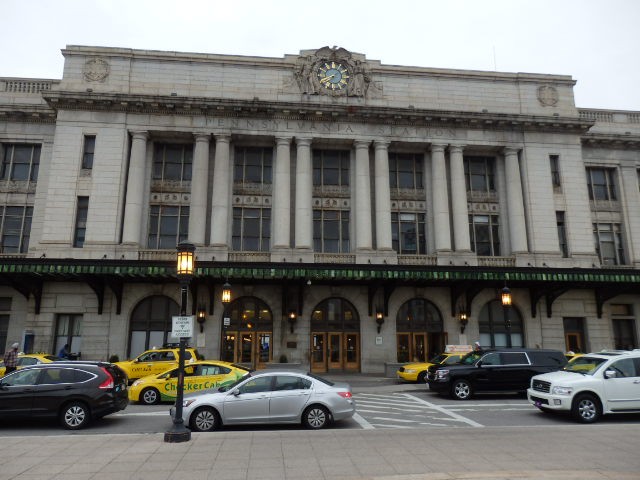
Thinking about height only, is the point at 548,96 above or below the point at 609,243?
above

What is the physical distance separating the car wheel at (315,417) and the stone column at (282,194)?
1697cm

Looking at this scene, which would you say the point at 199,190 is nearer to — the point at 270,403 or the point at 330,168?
the point at 330,168

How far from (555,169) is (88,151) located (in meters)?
32.7

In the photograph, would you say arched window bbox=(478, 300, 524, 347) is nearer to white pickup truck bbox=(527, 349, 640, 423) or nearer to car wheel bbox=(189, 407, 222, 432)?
white pickup truck bbox=(527, 349, 640, 423)

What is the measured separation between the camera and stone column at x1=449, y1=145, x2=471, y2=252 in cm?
2948

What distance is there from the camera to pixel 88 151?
28938 mm

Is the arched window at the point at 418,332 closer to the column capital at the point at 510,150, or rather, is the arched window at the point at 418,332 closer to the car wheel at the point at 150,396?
the column capital at the point at 510,150

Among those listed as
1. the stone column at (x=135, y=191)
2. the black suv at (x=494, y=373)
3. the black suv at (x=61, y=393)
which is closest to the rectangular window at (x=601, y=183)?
the black suv at (x=494, y=373)


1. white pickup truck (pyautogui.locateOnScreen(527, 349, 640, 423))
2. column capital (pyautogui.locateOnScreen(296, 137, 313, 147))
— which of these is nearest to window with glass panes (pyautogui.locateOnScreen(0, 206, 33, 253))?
column capital (pyautogui.locateOnScreen(296, 137, 313, 147))

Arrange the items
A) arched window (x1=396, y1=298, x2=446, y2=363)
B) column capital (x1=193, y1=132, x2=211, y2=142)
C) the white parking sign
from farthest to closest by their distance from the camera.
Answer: column capital (x1=193, y1=132, x2=211, y2=142)
arched window (x1=396, y1=298, x2=446, y2=363)
the white parking sign

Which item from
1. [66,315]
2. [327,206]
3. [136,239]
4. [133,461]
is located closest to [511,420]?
[133,461]

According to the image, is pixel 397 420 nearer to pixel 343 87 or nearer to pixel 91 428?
pixel 91 428

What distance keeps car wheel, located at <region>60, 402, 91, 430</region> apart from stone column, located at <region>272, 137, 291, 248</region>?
666 inches

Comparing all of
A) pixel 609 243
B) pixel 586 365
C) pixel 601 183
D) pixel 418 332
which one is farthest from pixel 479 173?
pixel 586 365
